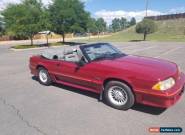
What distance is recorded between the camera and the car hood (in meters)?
4.68

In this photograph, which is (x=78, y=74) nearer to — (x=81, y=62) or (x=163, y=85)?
(x=81, y=62)

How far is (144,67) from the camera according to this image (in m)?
5.00

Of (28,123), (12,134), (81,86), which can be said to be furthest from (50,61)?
(12,134)

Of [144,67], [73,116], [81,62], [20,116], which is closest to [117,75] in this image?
[144,67]

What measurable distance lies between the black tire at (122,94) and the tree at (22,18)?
20.5 meters

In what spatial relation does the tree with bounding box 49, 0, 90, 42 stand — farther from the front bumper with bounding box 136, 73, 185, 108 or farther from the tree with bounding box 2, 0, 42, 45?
the front bumper with bounding box 136, 73, 185, 108

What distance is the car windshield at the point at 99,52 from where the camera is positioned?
227 inches

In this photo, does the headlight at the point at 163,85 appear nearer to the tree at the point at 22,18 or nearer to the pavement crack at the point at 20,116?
the pavement crack at the point at 20,116

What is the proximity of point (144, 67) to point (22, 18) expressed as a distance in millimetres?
21144

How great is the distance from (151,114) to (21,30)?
851 inches

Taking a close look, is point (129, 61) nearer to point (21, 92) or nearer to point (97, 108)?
point (97, 108)

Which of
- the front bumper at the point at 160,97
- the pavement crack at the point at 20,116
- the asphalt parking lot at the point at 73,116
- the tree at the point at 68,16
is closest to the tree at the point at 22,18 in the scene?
the tree at the point at 68,16

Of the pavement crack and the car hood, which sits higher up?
the car hood

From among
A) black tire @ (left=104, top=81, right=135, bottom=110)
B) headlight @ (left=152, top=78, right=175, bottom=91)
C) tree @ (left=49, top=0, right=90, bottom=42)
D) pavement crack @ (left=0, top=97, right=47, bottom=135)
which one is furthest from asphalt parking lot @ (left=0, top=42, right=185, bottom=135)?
tree @ (left=49, top=0, right=90, bottom=42)
